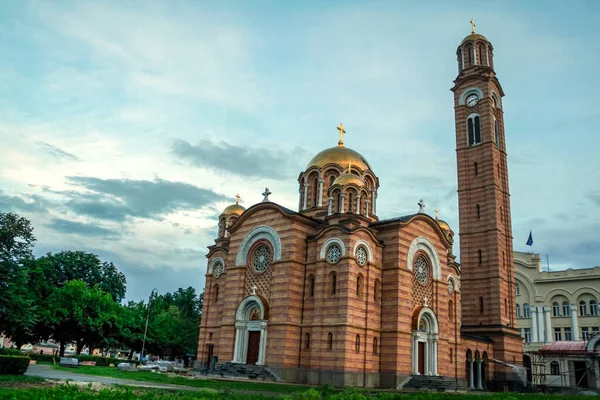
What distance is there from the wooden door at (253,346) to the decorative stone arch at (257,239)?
435cm

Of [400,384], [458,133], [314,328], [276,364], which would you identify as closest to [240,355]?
[276,364]

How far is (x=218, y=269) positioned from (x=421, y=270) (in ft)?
44.9

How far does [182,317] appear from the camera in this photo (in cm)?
5666

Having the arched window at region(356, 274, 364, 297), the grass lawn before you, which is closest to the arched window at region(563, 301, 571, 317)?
the arched window at region(356, 274, 364, 297)

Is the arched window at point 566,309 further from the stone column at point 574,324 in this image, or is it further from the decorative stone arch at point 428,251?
the decorative stone arch at point 428,251

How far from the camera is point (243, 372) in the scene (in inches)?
1071

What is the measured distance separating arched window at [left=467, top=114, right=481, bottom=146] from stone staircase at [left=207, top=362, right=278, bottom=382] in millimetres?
24082

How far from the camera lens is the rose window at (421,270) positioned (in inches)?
1160

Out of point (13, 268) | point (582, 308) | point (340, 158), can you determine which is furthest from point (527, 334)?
point (13, 268)

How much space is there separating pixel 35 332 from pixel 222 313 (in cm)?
1715

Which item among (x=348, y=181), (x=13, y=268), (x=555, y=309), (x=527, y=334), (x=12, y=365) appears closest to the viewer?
(x=12, y=365)

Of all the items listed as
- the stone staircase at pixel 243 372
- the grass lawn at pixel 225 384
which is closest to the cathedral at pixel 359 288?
the stone staircase at pixel 243 372

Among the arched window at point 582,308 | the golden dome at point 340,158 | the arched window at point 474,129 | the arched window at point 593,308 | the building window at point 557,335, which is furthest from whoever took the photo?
the building window at point 557,335

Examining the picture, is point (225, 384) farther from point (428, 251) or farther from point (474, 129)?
point (474, 129)
